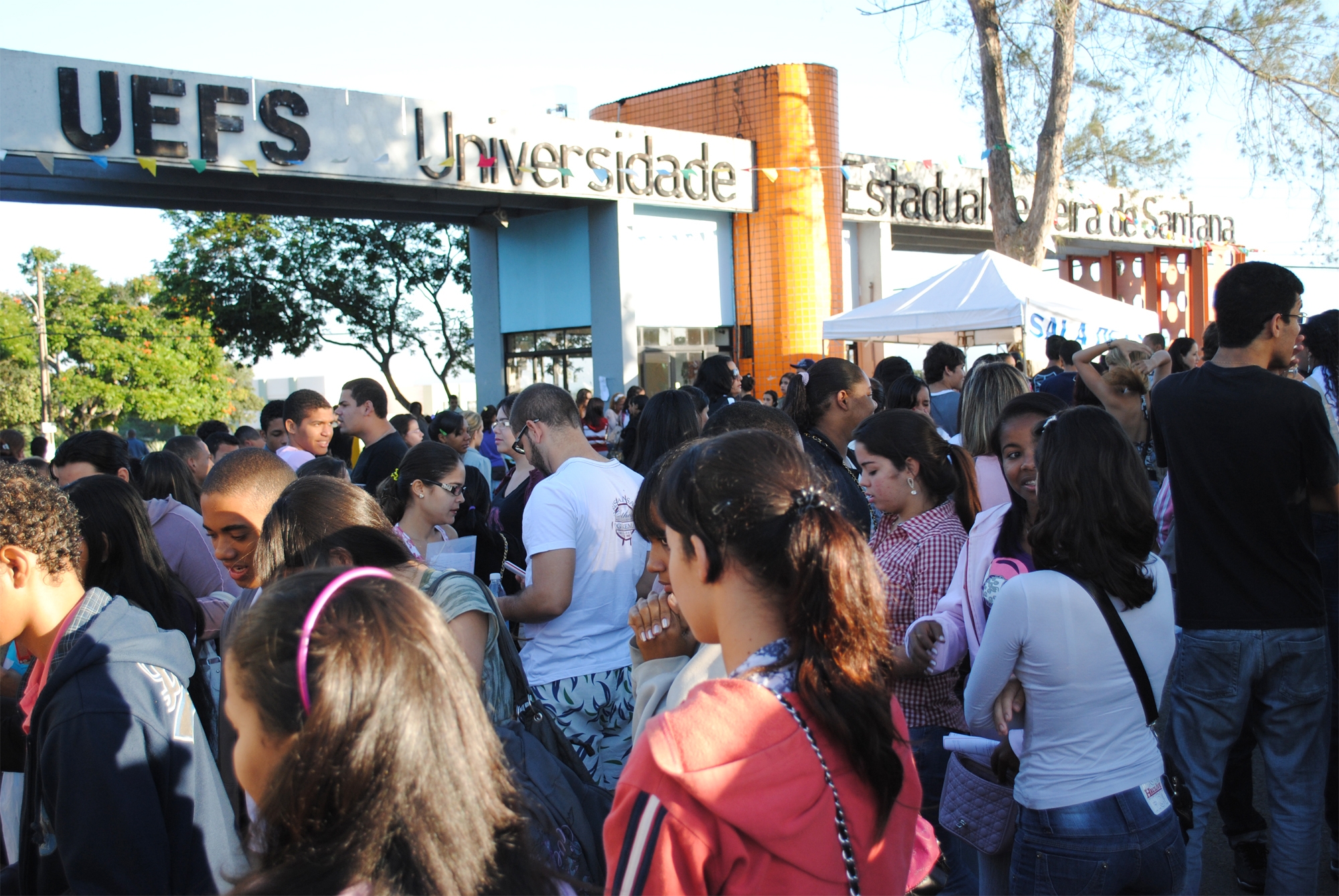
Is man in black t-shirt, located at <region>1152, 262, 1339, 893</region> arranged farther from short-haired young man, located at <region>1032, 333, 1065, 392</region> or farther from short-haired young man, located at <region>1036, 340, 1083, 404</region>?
short-haired young man, located at <region>1032, 333, 1065, 392</region>

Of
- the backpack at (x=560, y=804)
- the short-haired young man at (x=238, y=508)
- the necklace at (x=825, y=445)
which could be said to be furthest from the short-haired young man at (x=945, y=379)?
the backpack at (x=560, y=804)

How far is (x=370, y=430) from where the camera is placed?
19.5 ft

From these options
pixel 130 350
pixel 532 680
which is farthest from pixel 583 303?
pixel 130 350

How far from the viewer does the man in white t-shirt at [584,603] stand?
3545 millimetres

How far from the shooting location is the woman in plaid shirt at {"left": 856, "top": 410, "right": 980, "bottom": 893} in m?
3.01

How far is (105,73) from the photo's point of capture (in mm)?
11258

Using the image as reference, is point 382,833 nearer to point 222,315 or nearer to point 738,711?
point 738,711

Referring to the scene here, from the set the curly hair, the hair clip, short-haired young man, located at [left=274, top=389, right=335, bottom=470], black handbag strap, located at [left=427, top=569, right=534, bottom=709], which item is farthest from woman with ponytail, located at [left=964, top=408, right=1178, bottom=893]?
short-haired young man, located at [left=274, top=389, right=335, bottom=470]

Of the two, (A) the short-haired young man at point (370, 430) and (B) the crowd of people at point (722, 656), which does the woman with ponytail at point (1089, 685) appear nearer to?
(B) the crowd of people at point (722, 656)

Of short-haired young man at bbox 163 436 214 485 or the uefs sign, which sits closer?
short-haired young man at bbox 163 436 214 485

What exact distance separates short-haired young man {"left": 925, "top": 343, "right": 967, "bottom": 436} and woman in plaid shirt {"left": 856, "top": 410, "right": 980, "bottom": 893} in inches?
130

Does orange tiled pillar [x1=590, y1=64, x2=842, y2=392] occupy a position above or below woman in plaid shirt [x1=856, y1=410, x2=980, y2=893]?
above

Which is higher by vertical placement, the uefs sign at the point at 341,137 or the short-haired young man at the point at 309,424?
the uefs sign at the point at 341,137

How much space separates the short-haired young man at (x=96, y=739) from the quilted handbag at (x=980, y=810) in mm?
1770
